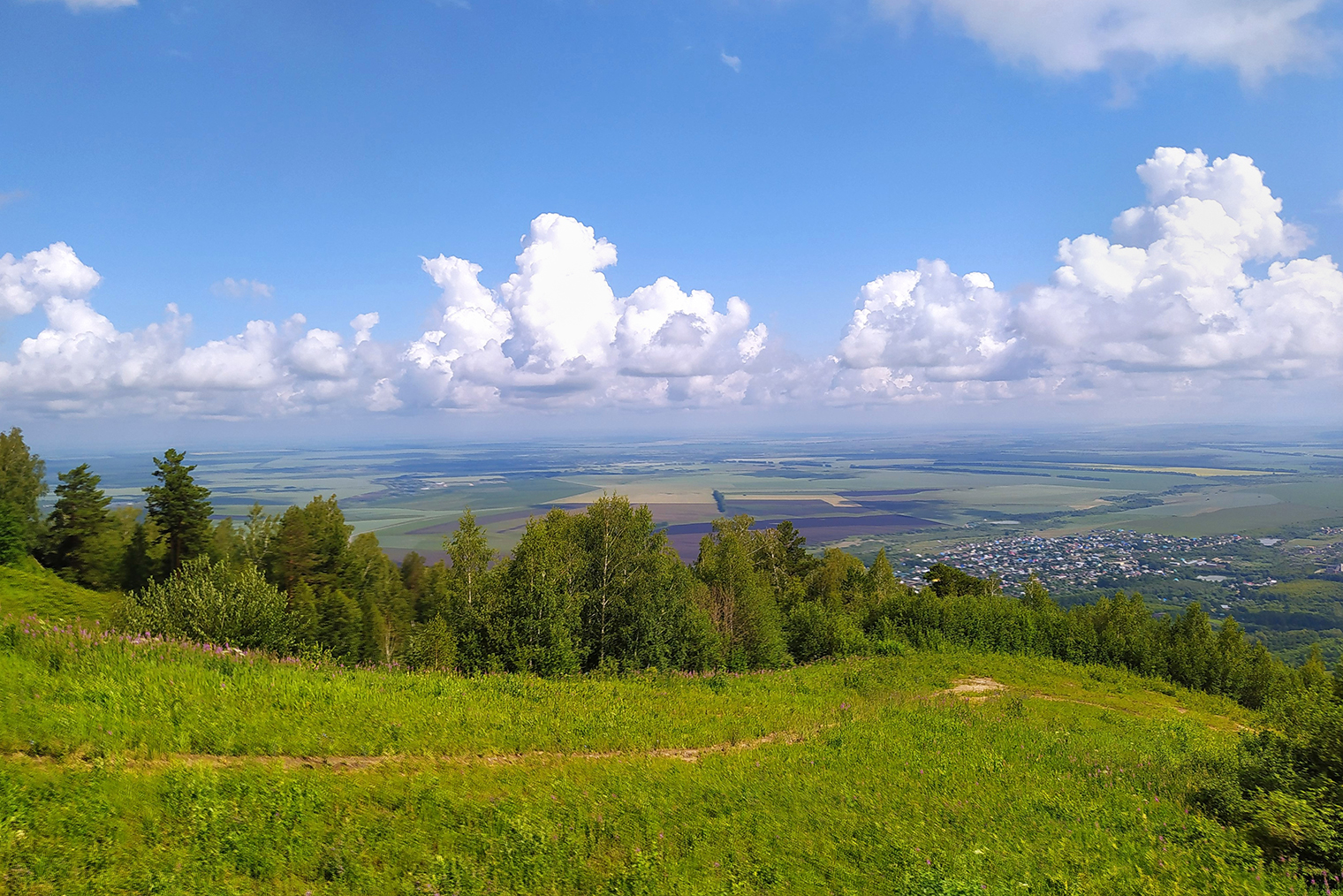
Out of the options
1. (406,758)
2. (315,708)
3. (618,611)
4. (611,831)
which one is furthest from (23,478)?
(611,831)


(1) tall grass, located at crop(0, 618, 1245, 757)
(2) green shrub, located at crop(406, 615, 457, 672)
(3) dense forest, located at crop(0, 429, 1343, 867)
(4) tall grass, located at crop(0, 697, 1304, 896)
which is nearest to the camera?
(4) tall grass, located at crop(0, 697, 1304, 896)

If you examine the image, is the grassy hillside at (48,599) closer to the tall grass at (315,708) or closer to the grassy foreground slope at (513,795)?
the tall grass at (315,708)

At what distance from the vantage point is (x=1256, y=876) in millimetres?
7270

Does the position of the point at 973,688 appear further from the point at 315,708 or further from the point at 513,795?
the point at 315,708

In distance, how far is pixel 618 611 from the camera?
102 feet

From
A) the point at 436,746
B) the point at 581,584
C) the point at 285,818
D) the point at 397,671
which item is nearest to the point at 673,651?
the point at 581,584

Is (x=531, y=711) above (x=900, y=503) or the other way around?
above

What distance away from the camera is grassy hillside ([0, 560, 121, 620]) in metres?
23.4

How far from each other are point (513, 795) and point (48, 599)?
101 feet

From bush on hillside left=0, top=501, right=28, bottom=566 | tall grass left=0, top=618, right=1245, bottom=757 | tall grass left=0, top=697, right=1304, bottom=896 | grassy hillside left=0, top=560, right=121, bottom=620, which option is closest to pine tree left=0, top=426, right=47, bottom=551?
bush on hillside left=0, top=501, right=28, bottom=566

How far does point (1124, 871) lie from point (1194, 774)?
635 centimetres

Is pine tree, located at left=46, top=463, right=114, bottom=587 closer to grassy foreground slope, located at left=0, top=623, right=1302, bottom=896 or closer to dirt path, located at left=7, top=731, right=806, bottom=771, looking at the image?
grassy foreground slope, located at left=0, top=623, right=1302, bottom=896

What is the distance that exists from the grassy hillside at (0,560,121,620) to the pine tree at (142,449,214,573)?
39.8 feet

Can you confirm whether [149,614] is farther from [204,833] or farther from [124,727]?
[204,833]
